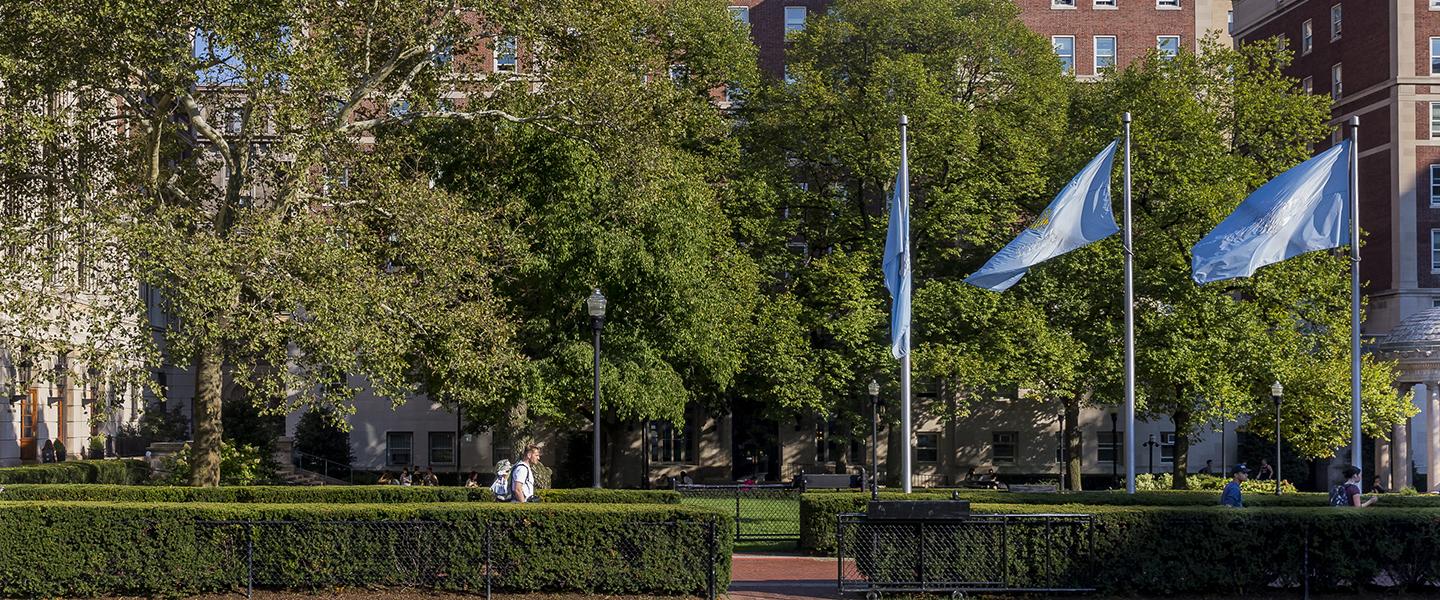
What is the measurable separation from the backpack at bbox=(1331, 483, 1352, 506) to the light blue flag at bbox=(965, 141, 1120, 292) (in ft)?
18.7

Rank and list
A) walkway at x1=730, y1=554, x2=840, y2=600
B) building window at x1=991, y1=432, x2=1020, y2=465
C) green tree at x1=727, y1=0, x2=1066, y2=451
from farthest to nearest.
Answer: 1. building window at x1=991, y1=432, x2=1020, y2=465
2. green tree at x1=727, y1=0, x2=1066, y2=451
3. walkway at x1=730, y1=554, x2=840, y2=600

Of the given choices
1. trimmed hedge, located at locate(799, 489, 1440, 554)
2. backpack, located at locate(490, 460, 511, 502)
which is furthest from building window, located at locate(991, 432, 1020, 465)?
backpack, located at locate(490, 460, 511, 502)

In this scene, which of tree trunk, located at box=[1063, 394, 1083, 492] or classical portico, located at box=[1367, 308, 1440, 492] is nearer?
tree trunk, located at box=[1063, 394, 1083, 492]

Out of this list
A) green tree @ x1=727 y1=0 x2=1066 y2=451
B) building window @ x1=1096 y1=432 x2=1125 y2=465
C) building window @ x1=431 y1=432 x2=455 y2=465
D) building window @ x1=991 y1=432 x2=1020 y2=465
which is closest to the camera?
green tree @ x1=727 y1=0 x2=1066 y2=451

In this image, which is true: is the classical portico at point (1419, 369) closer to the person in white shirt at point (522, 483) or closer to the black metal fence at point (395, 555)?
the person in white shirt at point (522, 483)

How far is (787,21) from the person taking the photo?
65625 mm

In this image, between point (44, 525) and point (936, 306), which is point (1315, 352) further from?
point (44, 525)

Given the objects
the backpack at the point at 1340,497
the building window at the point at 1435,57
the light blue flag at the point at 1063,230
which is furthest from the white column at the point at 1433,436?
the light blue flag at the point at 1063,230

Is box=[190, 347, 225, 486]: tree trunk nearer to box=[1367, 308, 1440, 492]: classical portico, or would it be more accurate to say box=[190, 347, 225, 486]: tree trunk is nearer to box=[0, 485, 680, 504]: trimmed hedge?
box=[0, 485, 680, 504]: trimmed hedge

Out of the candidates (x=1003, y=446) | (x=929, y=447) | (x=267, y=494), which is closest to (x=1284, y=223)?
(x=267, y=494)

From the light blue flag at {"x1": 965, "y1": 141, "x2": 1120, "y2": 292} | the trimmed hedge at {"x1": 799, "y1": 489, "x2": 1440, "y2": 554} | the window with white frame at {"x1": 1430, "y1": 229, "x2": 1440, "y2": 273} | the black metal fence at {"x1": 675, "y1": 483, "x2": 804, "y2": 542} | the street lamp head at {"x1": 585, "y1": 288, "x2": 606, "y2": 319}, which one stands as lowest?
the black metal fence at {"x1": 675, "y1": 483, "x2": 804, "y2": 542}

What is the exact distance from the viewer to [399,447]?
60844mm

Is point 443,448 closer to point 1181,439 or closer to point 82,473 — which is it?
point 82,473

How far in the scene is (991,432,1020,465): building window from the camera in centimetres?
6141
